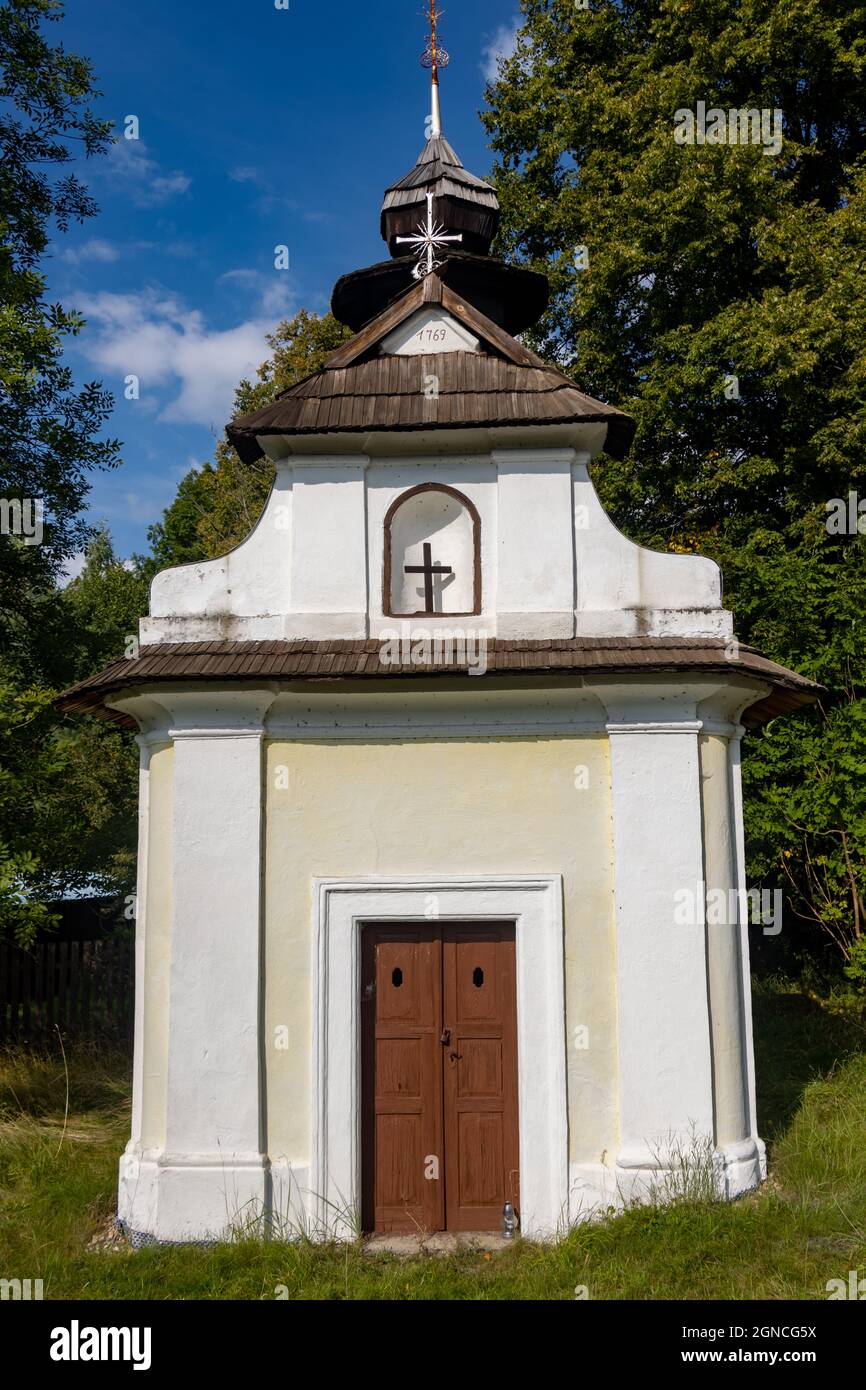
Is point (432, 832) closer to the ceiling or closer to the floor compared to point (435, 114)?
closer to the floor

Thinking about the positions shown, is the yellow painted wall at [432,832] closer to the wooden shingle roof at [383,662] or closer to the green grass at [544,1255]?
the wooden shingle roof at [383,662]

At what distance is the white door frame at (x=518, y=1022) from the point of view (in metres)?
7.13

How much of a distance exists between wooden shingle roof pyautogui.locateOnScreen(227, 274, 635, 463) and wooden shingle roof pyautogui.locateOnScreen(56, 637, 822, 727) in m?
1.66

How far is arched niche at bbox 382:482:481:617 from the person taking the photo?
26.3 ft

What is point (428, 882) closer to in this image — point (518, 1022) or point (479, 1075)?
point (518, 1022)

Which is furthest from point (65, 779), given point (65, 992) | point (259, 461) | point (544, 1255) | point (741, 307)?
point (741, 307)

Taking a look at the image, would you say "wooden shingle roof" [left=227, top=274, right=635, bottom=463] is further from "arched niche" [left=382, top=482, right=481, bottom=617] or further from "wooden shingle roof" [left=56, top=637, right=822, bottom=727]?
"wooden shingle roof" [left=56, top=637, right=822, bottom=727]

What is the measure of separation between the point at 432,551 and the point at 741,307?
8734mm

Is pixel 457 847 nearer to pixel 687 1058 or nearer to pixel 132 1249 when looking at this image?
pixel 687 1058

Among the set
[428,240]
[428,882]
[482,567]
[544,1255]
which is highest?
[428,240]

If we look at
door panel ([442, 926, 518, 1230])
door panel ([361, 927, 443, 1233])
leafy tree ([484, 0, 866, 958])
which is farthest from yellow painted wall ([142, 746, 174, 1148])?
leafy tree ([484, 0, 866, 958])

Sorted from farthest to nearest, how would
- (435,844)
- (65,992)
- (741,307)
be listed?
(741,307), (65,992), (435,844)

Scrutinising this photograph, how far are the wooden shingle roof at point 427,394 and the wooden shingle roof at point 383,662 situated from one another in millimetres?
1663

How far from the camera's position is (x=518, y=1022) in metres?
7.33
